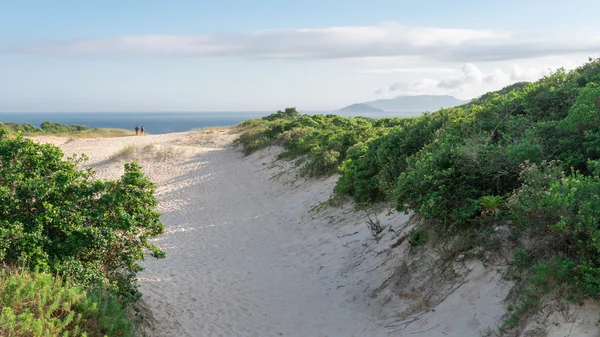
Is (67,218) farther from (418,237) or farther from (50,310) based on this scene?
(418,237)

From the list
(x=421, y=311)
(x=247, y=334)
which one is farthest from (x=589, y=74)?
(x=247, y=334)

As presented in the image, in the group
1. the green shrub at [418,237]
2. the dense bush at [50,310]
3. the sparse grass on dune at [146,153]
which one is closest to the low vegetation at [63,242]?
the dense bush at [50,310]

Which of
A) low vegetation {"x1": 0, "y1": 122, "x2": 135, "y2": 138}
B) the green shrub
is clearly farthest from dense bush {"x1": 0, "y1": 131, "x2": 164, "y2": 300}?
low vegetation {"x1": 0, "y1": 122, "x2": 135, "y2": 138}

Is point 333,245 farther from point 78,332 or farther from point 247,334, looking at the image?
point 78,332

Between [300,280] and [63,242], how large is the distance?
16.7 ft

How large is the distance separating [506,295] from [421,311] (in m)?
1.39

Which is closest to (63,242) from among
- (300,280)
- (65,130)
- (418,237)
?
(300,280)

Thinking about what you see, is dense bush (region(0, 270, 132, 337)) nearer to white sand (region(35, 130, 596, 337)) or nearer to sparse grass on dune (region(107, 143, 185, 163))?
white sand (region(35, 130, 596, 337))

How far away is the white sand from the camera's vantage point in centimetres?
685

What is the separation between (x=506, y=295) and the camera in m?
6.10

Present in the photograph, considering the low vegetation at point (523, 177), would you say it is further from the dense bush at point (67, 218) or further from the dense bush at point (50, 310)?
the dense bush at point (50, 310)

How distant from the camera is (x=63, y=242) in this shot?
262 inches

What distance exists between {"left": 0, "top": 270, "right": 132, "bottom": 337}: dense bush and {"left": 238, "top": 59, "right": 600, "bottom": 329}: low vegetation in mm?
4970

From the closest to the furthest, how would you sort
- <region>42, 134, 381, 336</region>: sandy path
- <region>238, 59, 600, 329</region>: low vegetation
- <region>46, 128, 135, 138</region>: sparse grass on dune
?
<region>238, 59, 600, 329</region>: low vegetation
<region>42, 134, 381, 336</region>: sandy path
<region>46, 128, 135, 138</region>: sparse grass on dune
